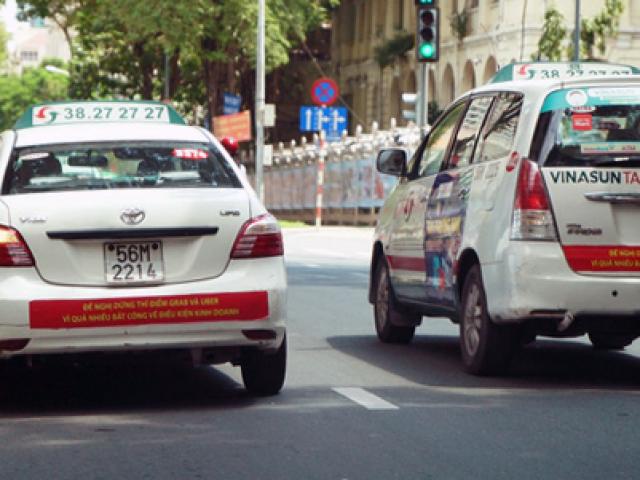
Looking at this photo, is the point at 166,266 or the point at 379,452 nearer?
the point at 379,452

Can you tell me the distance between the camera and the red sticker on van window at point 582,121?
415 inches

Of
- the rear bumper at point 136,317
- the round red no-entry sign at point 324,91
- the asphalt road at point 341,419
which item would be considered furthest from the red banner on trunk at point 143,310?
the round red no-entry sign at point 324,91

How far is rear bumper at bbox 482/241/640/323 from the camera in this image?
10.4 meters

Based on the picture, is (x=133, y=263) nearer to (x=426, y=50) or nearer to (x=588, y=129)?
(x=588, y=129)

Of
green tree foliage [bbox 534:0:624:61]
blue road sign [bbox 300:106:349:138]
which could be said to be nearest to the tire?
blue road sign [bbox 300:106:349:138]

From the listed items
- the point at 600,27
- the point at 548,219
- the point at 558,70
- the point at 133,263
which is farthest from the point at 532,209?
the point at 600,27

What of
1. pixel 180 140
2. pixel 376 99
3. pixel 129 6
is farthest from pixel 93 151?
pixel 376 99

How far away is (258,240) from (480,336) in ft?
6.98

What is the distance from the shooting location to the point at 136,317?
29.8 ft

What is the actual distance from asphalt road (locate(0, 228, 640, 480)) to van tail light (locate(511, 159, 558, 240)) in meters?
0.92

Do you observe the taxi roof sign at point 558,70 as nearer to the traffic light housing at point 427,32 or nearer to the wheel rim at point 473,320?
the wheel rim at point 473,320

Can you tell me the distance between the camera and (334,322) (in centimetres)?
1586

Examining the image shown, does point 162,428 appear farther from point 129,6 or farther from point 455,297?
point 129,6

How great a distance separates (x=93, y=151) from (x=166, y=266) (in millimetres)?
1055
